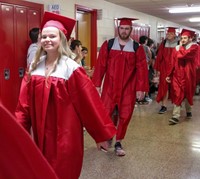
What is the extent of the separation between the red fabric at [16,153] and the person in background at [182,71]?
4618 mm

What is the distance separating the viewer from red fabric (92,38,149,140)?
3.56 m

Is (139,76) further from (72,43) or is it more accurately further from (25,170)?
(25,170)

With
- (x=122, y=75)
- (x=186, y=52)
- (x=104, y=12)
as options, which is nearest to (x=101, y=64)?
(x=122, y=75)

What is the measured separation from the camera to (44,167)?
76 centimetres

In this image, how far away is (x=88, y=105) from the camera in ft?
6.68

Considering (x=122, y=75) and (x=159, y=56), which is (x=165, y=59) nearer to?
(x=159, y=56)

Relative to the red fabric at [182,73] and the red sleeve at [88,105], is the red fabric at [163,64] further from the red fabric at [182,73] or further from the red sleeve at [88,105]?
the red sleeve at [88,105]

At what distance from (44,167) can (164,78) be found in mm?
5322

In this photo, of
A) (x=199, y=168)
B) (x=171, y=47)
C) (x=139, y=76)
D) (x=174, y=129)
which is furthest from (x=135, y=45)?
(x=171, y=47)

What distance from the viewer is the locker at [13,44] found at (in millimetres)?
4207

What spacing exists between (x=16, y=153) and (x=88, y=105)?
4.41 ft

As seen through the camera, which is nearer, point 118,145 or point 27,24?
point 118,145

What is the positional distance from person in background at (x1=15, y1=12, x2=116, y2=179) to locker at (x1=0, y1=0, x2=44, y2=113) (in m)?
2.23

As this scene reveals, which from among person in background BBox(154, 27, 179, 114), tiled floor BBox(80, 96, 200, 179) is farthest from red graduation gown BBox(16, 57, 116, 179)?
person in background BBox(154, 27, 179, 114)
